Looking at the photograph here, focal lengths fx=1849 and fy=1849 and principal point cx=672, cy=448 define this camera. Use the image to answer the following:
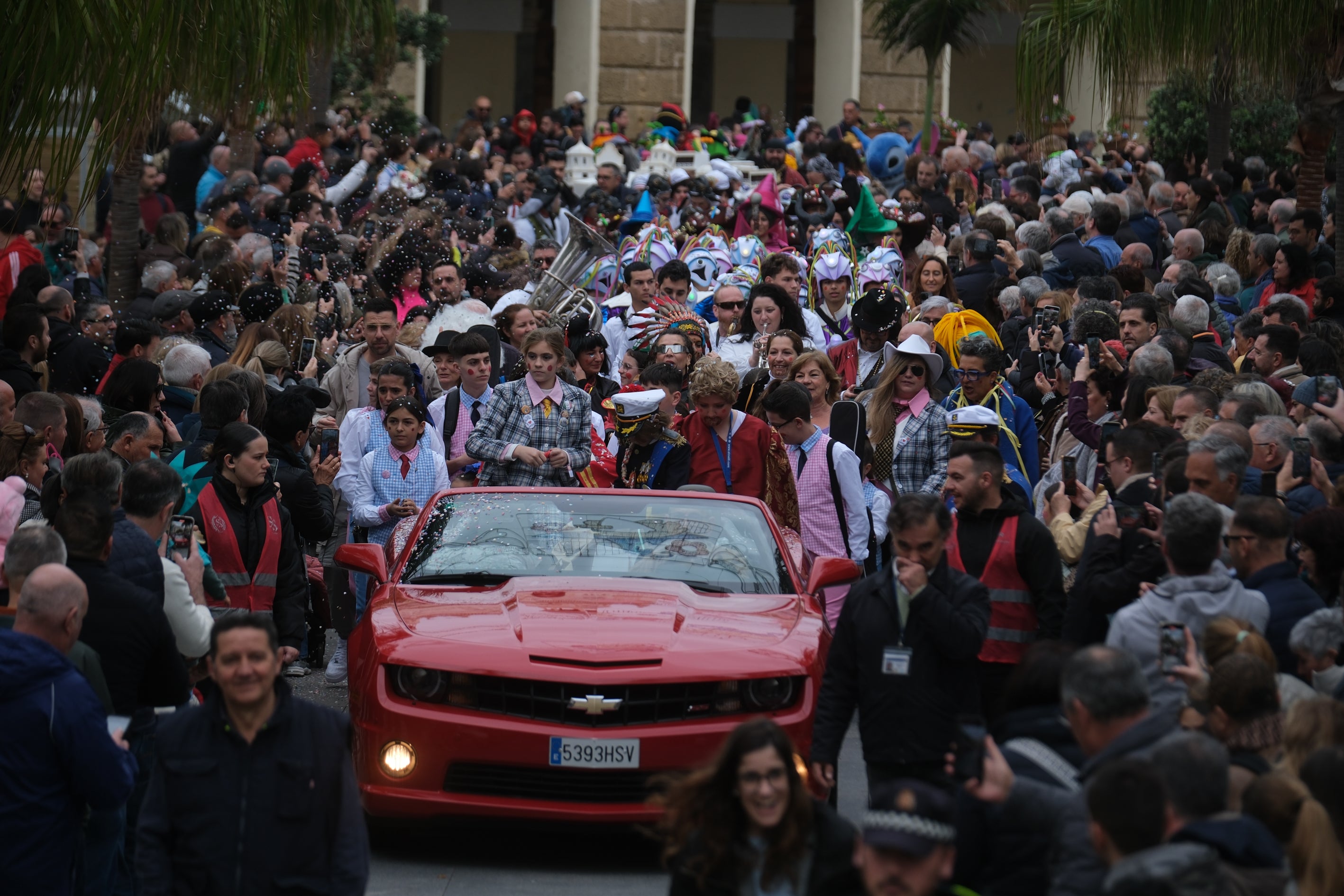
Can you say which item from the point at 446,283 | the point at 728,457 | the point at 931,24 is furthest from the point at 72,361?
the point at 931,24

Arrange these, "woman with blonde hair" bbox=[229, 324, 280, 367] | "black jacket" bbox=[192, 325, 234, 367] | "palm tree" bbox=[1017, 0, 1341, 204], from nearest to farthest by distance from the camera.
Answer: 1. "woman with blonde hair" bbox=[229, 324, 280, 367]
2. "black jacket" bbox=[192, 325, 234, 367]
3. "palm tree" bbox=[1017, 0, 1341, 204]

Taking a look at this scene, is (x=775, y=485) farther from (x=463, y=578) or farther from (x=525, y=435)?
(x=463, y=578)

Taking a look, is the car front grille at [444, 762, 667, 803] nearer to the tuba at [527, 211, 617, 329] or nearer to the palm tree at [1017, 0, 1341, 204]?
the tuba at [527, 211, 617, 329]

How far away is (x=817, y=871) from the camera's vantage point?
4668 mm

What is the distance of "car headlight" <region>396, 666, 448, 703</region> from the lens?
23.9 ft

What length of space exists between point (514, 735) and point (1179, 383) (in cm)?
499

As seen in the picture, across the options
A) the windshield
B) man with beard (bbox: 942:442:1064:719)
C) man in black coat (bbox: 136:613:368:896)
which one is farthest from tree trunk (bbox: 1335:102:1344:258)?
man in black coat (bbox: 136:613:368:896)

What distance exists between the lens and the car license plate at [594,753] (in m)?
7.09

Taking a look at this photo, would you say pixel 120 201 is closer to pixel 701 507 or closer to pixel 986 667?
pixel 701 507

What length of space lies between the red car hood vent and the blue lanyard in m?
1.79

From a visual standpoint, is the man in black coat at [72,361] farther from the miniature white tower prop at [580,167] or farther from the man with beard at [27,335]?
the miniature white tower prop at [580,167]

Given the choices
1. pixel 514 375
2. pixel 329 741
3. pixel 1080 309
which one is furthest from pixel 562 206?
pixel 329 741

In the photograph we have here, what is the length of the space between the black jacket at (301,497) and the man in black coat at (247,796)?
4.35 metres

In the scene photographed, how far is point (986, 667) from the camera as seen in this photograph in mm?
7543
